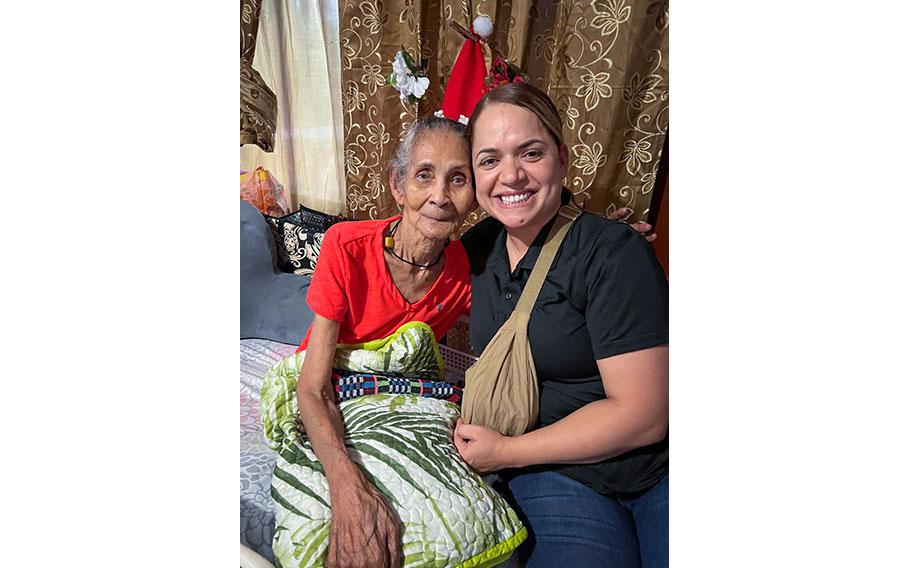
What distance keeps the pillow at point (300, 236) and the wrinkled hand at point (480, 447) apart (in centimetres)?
40

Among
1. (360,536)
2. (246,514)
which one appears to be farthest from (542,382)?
(246,514)

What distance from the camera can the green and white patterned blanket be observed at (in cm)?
112

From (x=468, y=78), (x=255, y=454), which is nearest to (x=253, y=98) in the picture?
(x=468, y=78)

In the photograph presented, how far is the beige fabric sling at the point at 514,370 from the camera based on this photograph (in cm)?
121

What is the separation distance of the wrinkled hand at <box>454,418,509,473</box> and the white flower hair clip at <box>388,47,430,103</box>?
58 centimetres

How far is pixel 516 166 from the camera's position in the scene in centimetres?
117

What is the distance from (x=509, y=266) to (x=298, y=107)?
19.7 inches

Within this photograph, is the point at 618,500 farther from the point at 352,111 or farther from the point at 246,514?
the point at 352,111

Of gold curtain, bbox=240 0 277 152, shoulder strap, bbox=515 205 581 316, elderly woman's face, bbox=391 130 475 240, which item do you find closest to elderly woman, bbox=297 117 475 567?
elderly woman's face, bbox=391 130 475 240

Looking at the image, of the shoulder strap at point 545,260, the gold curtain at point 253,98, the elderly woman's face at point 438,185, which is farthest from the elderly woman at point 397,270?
the gold curtain at point 253,98

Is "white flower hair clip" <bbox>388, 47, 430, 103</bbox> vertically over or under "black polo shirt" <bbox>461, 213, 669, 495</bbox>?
over

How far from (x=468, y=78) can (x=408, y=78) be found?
0.11 m

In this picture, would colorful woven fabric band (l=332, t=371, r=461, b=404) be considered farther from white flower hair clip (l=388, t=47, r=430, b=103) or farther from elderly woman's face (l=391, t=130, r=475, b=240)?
white flower hair clip (l=388, t=47, r=430, b=103)

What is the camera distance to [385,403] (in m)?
1.21
